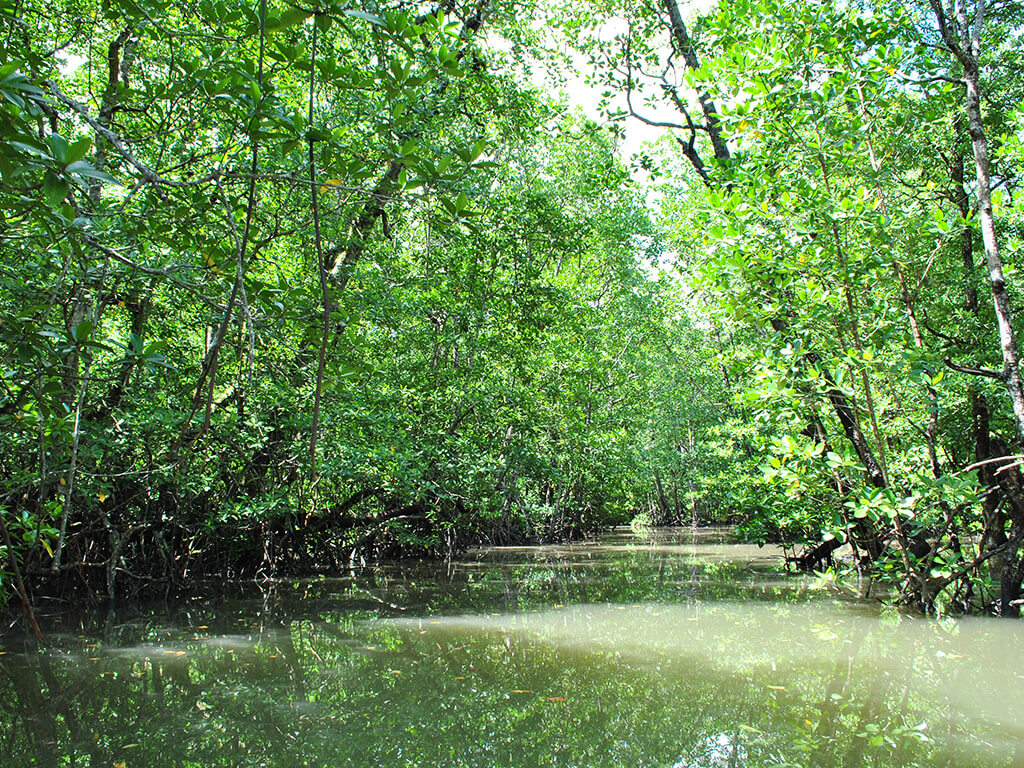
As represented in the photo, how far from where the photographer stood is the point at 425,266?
9.55 meters

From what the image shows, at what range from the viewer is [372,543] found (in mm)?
12281

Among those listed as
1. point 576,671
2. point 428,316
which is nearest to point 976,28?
point 576,671

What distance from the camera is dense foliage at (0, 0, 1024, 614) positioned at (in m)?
2.41

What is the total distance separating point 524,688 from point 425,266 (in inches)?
273

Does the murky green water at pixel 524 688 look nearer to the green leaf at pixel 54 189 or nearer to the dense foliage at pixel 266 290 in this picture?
the dense foliage at pixel 266 290

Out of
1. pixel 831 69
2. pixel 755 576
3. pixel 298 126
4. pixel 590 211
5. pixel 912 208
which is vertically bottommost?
pixel 755 576

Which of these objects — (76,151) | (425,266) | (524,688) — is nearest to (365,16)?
(76,151)

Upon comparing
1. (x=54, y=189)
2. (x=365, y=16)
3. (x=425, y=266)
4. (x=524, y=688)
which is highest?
(x=425, y=266)

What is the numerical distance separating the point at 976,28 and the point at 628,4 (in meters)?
3.81

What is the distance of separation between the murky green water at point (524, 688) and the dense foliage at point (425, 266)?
90 cm

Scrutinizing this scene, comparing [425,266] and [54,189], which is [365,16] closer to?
[54,189]

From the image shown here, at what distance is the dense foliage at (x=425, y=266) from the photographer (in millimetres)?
2408

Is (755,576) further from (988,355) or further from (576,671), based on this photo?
(576,671)

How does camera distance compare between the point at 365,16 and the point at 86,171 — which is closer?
the point at 86,171
